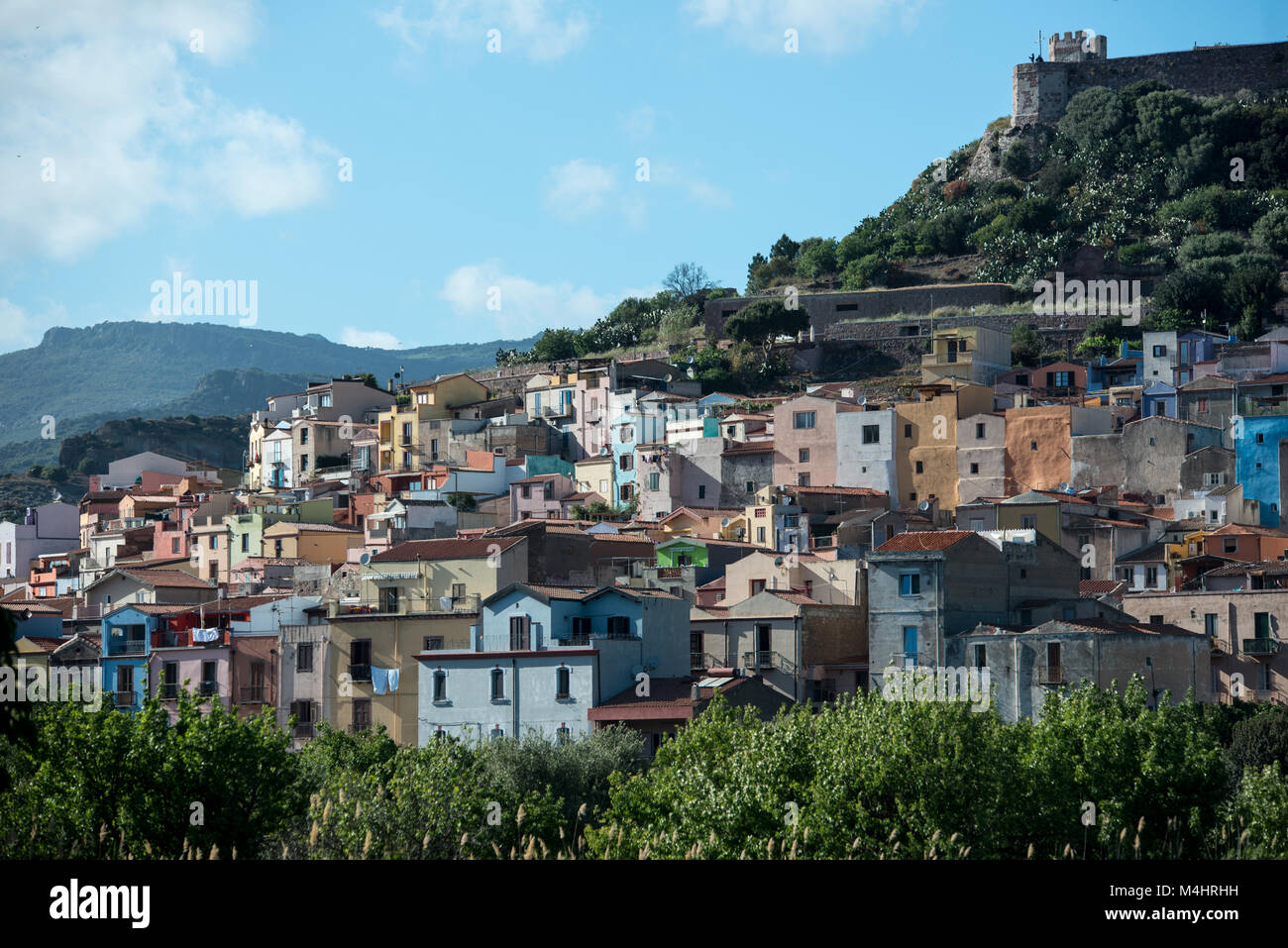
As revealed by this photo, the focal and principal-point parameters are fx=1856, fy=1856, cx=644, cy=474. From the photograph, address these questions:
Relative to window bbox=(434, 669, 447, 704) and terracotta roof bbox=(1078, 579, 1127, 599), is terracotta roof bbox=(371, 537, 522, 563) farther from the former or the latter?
terracotta roof bbox=(1078, 579, 1127, 599)

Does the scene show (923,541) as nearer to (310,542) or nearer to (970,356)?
(310,542)

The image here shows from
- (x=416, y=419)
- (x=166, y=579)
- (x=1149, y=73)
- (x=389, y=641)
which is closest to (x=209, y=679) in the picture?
(x=389, y=641)

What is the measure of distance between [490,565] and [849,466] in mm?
23213

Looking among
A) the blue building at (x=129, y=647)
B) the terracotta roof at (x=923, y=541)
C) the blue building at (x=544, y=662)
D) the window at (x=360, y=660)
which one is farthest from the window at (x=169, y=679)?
the terracotta roof at (x=923, y=541)

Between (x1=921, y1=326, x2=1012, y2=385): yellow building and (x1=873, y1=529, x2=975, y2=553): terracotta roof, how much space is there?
3397 centimetres

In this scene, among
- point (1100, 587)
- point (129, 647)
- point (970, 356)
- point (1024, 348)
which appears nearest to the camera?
point (129, 647)

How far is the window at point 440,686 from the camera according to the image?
46.1m

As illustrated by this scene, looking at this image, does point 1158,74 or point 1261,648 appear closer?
point 1261,648

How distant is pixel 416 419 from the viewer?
8725 centimetres

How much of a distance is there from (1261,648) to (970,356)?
116 feet

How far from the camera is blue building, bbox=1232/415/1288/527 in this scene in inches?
2552

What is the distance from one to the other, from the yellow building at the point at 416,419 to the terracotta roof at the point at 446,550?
27111mm

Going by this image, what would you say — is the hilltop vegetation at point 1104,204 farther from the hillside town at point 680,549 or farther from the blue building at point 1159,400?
the blue building at point 1159,400
